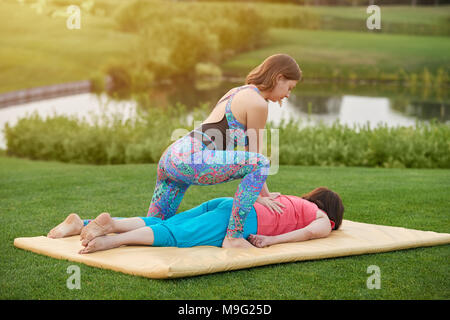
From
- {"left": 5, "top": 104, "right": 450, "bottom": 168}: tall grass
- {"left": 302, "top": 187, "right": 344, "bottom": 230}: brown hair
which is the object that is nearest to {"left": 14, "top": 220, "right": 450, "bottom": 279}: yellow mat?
{"left": 302, "top": 187, "right": 344, "bottom": 230}: brown hair

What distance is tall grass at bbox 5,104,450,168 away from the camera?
796cm

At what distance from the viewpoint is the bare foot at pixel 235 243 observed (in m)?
3.57

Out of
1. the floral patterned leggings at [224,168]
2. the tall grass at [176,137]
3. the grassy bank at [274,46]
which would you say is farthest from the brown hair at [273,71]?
the grassy bank at [274,46]

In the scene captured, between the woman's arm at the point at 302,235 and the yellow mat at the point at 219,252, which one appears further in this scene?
the woman's arm at the point at 302,235

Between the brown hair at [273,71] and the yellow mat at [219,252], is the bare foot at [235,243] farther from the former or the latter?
the brown hair at [273,71]

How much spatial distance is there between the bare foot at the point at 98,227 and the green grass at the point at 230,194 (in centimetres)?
20

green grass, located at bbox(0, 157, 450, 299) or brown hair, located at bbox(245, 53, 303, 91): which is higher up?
brown hair, located at bbox(245, 53, 303, 91)

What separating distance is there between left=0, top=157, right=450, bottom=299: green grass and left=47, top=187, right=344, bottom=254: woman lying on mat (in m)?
0.28

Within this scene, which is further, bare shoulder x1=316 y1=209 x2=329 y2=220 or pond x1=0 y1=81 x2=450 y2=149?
pond x1=0 y1=81 x2=450 y2=149

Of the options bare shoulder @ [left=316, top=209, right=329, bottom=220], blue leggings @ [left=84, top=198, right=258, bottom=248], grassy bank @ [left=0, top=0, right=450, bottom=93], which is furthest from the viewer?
grassy bank @ [left=0, top=0, right=450, bottom=93]

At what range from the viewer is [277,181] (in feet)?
20.9

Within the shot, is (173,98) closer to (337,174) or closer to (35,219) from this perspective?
(337,174)

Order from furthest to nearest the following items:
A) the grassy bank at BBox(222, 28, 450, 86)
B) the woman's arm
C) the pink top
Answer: the grassy bank at BBox(222, 28, 450, 86) < the pink top < the woman's arm

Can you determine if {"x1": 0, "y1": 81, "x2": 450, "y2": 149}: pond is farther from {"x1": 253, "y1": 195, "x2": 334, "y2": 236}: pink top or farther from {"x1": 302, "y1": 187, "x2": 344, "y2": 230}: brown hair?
{"x1": 253, "y1": 195, "x2": 334, "y2": 236}: pink top
